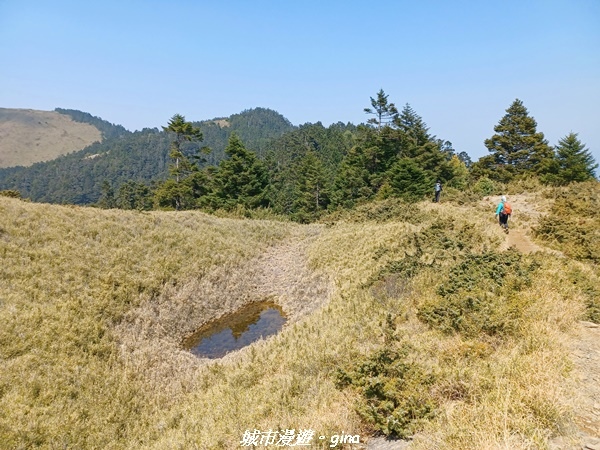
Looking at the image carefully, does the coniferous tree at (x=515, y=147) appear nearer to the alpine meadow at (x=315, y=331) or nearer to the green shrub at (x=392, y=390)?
the alpine meadow at (x=315, y=331)

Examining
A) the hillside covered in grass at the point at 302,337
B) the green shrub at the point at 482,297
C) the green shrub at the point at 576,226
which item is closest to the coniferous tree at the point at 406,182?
the green shrub at the point at 576,226

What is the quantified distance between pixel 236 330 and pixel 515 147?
152 feet

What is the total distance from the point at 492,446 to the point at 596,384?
3100 millimetres

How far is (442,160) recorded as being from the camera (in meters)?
56.4

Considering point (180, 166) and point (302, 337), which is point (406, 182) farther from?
point (180, 166)

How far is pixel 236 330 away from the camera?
16.2 metres

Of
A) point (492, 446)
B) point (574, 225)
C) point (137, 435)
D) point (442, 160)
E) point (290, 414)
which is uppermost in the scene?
point (442, 160)

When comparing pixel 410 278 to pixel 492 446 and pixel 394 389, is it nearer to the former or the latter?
pixel 394 389

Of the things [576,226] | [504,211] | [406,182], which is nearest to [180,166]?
[406,182]

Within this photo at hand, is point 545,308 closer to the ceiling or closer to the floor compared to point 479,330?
closer to the ceiling

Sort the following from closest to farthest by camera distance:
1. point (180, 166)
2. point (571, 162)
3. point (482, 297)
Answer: point (482, 297)
point (571, 162)
point (180, 166)

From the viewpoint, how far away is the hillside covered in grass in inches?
221

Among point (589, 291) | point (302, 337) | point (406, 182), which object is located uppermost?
point (406, 182)

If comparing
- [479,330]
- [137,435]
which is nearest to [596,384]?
[479,330]
